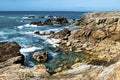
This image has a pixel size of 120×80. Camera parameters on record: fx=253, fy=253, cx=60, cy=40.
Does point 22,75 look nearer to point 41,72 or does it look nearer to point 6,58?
point 41,72

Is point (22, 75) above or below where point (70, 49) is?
above

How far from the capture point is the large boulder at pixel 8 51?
40.1m

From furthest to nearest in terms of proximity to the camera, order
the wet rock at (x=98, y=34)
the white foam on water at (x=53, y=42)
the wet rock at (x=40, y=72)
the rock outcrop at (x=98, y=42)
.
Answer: the white foam on water at (x=53, y=42) < the wet rock at (x=98, y=34) < the rock outcrop at (x=98, y=42) < the wet rock at (x=40, y=72)

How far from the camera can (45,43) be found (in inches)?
2223

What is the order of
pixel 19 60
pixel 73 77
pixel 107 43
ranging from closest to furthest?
pixel 73 77
pixel 19 60
pixel 107 43

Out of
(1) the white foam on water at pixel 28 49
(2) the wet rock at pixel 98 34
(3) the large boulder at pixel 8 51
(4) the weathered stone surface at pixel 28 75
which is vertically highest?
(4) the weathered stone surface at pixel 28 75

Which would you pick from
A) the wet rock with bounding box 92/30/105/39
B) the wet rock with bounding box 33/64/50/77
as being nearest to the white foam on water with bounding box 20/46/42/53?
the wet rock with bounding box 92/30/105/39

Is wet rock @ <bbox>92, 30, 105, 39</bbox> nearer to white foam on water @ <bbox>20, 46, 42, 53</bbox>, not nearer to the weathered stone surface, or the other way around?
white foam on water @ <bbox>20, 46, 42, 53</bbox>

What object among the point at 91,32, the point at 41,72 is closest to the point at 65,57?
the point at 91,32

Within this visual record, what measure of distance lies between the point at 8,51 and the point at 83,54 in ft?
44.1

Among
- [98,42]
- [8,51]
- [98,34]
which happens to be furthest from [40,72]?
[98,34]

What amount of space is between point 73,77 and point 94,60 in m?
27.3

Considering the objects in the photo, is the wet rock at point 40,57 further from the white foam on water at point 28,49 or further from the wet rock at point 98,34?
the wet rock at point 98,34

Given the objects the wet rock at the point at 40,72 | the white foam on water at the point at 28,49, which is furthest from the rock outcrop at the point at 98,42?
the wet rock at the point at 40,72
